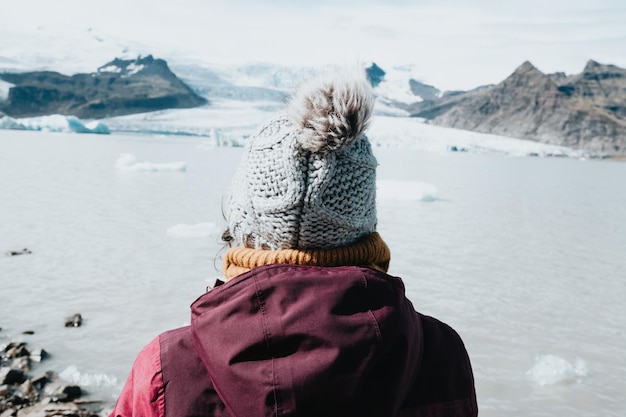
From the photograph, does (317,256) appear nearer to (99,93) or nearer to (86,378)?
(86,378)

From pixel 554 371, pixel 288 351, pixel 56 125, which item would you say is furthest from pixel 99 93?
pixel 288 351

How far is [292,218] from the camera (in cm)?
85

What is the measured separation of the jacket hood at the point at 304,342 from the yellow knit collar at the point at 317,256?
0.32 feet

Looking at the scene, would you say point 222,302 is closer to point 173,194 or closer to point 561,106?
point 173,194

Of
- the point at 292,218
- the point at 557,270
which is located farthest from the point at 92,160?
the point at 292,218

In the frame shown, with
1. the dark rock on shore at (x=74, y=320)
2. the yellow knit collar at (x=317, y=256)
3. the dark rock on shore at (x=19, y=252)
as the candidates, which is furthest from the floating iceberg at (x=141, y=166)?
the yellow knit collar at (x=317, y=256)

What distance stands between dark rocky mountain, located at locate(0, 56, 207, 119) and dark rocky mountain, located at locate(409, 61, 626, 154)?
141 ft

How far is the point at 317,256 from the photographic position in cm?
87

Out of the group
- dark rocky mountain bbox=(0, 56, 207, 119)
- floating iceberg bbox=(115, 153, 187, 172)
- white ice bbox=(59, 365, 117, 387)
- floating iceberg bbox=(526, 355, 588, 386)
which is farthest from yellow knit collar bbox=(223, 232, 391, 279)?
dark rocky mountain bbox=(0, 56, 207, 119)

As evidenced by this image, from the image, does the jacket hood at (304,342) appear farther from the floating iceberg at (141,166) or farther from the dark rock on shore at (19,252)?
the floating iceberg at (141,166)

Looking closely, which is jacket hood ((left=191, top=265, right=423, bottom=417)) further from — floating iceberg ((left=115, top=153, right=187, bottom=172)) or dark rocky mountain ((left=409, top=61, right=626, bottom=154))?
dark rocky mountain ((left=409, top=61, right=626, bottom=154))

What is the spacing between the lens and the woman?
72 cm

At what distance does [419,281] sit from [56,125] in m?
36.0

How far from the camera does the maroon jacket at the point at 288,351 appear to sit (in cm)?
72
